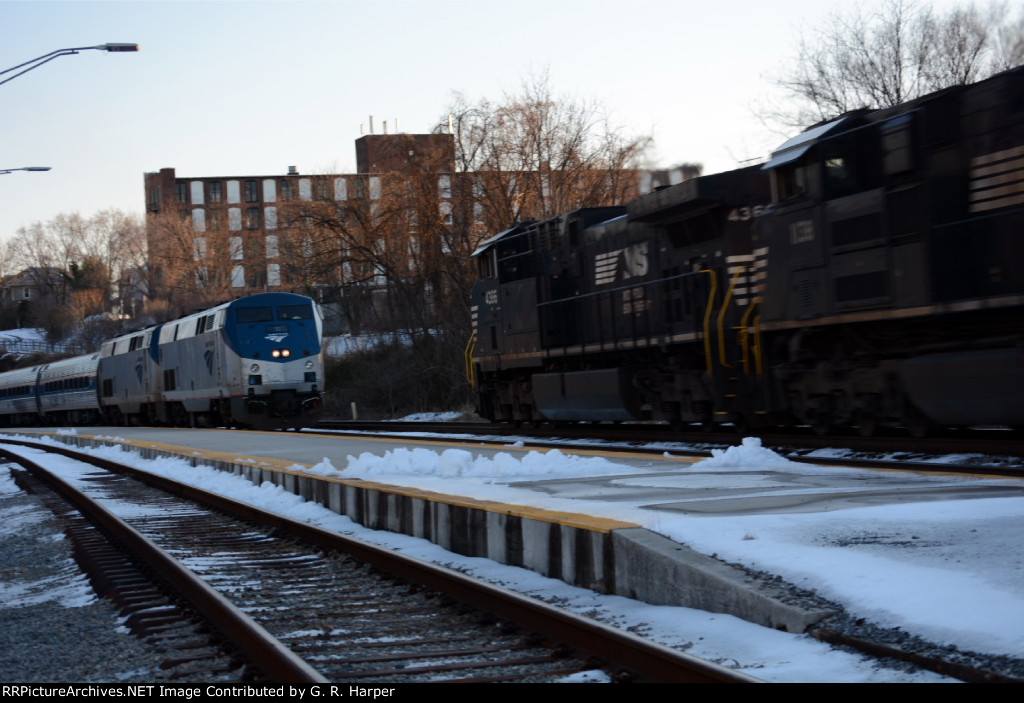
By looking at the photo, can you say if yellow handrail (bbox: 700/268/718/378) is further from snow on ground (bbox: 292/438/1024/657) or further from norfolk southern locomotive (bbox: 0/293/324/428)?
norfolk southern locomotive (bbox: 0/293/324/428)

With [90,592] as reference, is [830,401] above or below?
above

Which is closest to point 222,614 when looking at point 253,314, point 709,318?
point 709,318

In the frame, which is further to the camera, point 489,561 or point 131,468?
point 131,468

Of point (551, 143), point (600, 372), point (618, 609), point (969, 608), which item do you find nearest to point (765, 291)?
point (600, 372)

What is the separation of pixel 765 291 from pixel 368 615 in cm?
861

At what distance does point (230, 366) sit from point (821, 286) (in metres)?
17.4

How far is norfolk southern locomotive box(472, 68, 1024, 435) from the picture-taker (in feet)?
33.4

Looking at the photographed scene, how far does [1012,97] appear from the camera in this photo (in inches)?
394

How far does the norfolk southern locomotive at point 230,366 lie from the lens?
25.5 m

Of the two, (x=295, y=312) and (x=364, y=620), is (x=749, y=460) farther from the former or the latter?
(x=295, y=312)

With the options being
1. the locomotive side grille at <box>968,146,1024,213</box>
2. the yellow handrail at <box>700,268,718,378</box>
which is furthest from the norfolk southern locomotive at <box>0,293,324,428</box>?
the locomotive side grille at <box>968,146,1024,213</box>

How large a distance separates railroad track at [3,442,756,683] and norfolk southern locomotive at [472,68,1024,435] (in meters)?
6.47

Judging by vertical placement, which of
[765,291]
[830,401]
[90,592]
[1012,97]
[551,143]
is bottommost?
[90,592]

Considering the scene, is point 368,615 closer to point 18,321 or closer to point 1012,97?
point 1012,97
